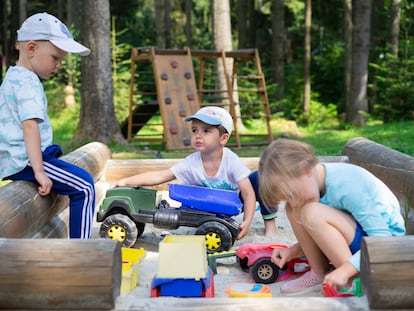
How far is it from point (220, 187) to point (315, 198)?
1383 mm

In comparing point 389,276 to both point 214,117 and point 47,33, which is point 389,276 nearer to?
A: point 214,117

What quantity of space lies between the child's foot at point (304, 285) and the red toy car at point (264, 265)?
8.4 inches

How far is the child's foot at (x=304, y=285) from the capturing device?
2662 mm

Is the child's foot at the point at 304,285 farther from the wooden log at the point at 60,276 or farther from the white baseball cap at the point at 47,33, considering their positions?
the white baseball cap at the point at 47,33

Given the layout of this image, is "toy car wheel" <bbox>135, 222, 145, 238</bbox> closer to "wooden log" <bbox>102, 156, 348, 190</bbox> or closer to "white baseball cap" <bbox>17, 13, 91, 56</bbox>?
"white baseball cap" <bbox>17, 13, 91, 56</bbox>

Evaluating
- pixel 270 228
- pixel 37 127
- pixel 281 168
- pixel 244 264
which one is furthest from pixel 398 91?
pixel 281 168

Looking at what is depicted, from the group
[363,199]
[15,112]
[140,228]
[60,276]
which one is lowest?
[140,228]

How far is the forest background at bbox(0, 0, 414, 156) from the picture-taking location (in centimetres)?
888

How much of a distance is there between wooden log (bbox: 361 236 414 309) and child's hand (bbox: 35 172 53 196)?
180cm

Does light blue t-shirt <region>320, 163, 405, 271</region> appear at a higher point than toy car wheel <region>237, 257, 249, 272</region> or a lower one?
higher

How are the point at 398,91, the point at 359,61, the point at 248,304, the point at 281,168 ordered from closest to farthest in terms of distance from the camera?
the point at 248,304 < the point at 281,168 < the point at 359,61 < the point at 398,91

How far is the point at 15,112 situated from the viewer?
3.28 metres

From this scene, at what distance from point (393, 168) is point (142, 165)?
2.20 metres

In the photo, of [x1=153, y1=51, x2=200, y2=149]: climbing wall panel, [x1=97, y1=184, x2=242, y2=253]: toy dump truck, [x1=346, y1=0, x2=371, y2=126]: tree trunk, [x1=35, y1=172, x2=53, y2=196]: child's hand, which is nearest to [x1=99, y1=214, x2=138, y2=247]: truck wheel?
[x1=97, y1=184, x2=242, y2=253]: toy dump truck
